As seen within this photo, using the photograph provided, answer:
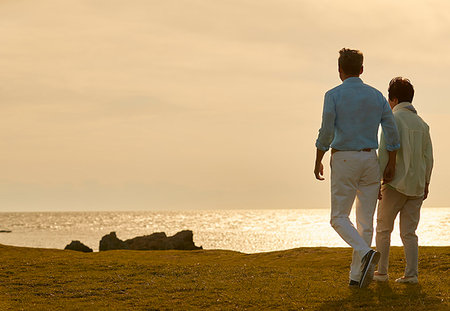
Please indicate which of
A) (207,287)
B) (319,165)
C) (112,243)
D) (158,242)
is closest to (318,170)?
(319,165)

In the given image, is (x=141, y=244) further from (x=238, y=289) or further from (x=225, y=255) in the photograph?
(x=238, y=289)

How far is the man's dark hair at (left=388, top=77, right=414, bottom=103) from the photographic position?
33.5ft

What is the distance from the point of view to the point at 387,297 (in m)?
9.08

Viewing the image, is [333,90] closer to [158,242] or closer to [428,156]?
[428,156]

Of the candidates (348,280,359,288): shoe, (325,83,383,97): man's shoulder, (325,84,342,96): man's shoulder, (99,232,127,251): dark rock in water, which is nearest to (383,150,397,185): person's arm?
(325,83,383,97): man's shoulder

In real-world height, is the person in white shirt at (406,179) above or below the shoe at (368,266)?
above

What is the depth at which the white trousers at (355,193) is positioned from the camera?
30.2ft

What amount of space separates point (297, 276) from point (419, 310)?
13.5 feet

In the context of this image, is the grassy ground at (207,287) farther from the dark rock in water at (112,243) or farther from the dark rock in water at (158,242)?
the dark rock in water at (112,243)

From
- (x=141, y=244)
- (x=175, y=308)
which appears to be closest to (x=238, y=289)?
(x=175, y=308)

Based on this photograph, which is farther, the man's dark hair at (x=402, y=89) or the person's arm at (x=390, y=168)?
the man's dark hair at (x=402, y=89)

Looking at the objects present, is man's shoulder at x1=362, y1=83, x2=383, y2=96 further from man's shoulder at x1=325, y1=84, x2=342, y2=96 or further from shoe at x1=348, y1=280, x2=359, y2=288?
shoe at x1=348, y1=280, x2=359, y2=288

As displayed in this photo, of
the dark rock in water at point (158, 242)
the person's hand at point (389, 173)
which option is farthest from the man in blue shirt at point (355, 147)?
the dark rock in water at point (158, 242)

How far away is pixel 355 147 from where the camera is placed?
30.4 ft
